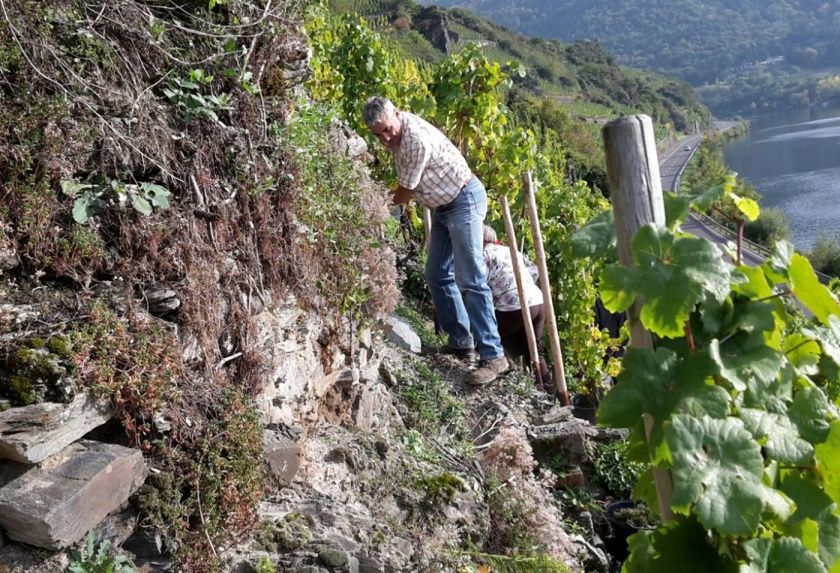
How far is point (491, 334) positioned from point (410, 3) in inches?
1951

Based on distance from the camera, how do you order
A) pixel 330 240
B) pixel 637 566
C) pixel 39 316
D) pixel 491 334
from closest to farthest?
pixel 637 566, pixel 39 316, pixel 330 240, pixel 491 334

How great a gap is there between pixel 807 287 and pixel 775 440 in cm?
34

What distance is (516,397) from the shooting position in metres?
5.07

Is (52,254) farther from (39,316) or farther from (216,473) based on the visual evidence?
(216,473)

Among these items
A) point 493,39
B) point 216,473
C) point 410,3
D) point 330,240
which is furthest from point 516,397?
point 493,39

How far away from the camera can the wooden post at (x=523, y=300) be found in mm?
5269

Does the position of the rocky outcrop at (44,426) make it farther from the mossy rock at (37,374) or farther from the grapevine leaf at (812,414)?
the grapevine leaf at (812,414)

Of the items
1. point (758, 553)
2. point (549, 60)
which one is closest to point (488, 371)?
point (758, 553)

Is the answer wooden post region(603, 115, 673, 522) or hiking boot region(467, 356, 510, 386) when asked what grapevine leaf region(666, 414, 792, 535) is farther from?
hiking boot region(467, 356, 510, 386)

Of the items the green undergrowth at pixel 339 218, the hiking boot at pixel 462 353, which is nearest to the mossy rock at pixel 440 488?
the green undergrowth at pixel 339 218

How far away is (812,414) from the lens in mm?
1433

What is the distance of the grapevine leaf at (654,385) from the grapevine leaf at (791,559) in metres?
0.29

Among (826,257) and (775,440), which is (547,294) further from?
(826,257)

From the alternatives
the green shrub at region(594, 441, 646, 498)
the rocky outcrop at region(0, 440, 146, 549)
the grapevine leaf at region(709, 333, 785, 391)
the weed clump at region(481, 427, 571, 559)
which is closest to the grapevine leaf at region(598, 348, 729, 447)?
the grapevine leaf at region(709, 333, 785, 391)
